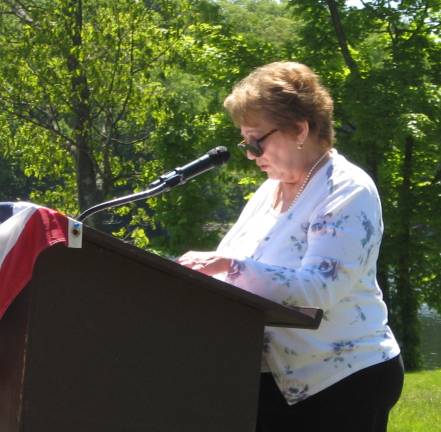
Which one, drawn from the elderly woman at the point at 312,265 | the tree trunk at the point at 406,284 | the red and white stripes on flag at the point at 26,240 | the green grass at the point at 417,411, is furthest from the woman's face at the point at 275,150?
the tree trunk at the point at 406,284

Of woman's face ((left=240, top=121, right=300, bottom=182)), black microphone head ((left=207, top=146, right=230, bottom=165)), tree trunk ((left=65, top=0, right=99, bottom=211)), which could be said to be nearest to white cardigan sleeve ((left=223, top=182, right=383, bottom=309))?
woman's face ((left=240, top=121, right=300, bottom=182))

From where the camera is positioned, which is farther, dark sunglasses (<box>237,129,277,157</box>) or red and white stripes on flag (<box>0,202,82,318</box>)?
dark sunglasses (<box>237,129,277,157</box>)

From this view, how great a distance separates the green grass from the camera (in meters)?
6.57

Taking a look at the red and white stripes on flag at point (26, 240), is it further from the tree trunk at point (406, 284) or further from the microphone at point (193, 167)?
the tree trunk at point (406, 284)

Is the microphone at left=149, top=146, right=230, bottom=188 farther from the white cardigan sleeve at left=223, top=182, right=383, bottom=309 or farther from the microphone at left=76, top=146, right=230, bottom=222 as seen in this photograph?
the white cardigan sleeve at left=223, top=182, right=383, bottom=309

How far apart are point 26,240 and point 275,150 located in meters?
0.92

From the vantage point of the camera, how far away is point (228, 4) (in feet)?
63.5

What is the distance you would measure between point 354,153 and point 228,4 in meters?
4.65

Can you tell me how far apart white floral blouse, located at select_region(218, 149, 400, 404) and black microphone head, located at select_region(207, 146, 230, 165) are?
228mm

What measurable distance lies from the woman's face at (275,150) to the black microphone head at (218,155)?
0.07 metres

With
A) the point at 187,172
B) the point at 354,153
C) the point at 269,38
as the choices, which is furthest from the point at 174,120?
the point at 187,172

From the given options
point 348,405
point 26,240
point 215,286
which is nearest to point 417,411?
point 348,405

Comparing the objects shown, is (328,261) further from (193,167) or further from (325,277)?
(193,167)

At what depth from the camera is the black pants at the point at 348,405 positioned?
2467mm
